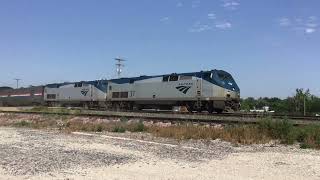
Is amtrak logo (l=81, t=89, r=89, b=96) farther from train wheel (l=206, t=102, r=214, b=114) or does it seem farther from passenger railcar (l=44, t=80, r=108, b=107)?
train wheel (l=206, t=102, r=214, b=114)

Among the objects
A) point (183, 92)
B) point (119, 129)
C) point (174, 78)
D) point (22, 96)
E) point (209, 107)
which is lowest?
point (119, 129)

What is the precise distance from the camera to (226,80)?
32.5 meters

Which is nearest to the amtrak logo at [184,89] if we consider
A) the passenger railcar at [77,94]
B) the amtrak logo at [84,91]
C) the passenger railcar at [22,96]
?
the passenger railcar at [77,94]

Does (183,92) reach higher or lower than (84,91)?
lower

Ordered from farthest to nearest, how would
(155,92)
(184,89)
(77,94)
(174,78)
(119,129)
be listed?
(77,94) < (155,92) < (174,78) < (184,89) < (119,129)

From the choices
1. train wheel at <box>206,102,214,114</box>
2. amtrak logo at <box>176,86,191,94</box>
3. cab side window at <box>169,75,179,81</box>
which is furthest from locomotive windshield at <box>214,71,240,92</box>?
cab side window at <box>169,75,179,81</box>

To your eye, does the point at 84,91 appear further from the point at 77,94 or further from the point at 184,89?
the point at 184,89

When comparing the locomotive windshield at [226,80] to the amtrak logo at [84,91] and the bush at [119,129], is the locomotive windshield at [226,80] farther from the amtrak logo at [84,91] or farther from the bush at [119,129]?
the amtrak logo at [84,91]

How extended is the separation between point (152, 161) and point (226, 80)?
70.8 feet

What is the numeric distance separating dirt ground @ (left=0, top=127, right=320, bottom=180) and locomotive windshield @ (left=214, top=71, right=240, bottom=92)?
648 inches

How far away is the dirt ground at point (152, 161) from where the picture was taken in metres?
9.86

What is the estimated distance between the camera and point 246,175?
9.78 metres

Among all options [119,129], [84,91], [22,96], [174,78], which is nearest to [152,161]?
[119,129]

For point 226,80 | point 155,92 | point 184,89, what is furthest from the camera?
point 155,92
